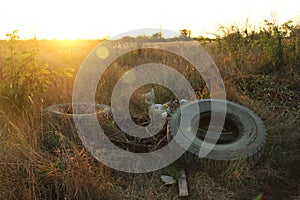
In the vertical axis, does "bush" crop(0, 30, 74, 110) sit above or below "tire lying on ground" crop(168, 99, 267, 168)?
above

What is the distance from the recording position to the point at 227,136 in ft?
11.8

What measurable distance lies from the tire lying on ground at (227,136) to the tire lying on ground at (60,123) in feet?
3.86

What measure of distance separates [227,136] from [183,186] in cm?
117

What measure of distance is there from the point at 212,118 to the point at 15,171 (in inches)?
97.9

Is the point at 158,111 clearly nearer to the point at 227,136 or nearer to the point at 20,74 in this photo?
the point at 227,136

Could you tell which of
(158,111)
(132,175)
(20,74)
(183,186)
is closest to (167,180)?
(183,186)

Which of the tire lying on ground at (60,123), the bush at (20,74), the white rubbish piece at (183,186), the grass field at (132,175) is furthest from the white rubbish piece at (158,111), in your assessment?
the bush at (20,74)

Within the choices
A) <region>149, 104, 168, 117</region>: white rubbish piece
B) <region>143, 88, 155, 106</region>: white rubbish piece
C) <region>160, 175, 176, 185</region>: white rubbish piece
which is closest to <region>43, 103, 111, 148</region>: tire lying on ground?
<region>149, 104, 168, 117</region>: white rubbish piece

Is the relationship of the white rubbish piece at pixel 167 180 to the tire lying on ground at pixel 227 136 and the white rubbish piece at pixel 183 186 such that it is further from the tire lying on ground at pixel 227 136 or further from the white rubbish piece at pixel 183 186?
the tire lying on ground at pixel 227 136

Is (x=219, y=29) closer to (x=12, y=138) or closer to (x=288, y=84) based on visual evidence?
(x=288, y=84)

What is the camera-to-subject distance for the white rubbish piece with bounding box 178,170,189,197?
8.72ft

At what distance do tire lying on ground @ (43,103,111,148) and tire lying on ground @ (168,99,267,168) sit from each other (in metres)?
1.18

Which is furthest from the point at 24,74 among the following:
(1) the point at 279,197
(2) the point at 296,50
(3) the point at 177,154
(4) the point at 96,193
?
(2) the point at 296,50

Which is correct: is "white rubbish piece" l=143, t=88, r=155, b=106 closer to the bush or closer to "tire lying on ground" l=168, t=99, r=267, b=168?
"tire lying on ground" l=168, t=99, r=267, b=168
